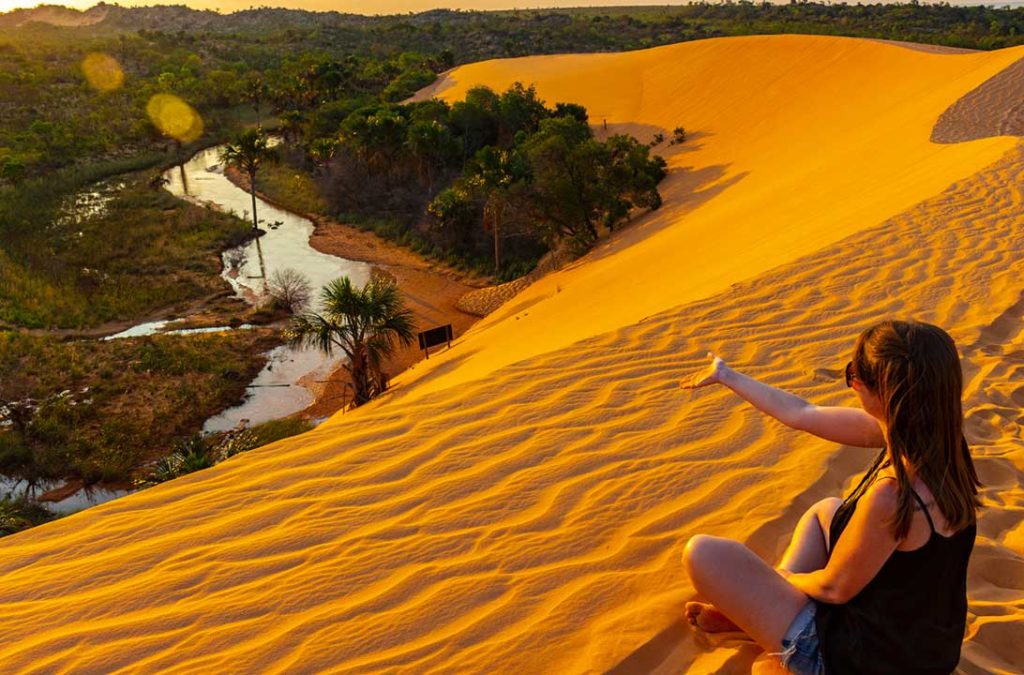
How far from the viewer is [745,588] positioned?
2.51 m

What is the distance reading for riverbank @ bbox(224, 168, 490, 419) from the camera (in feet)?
47.3

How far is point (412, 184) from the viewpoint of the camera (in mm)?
29828

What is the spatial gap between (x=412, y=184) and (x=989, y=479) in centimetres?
2778

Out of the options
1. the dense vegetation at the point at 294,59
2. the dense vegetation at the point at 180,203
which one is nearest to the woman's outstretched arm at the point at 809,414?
the dense vegetation at the point at 180,203

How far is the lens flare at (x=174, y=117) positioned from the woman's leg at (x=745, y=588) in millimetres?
45848

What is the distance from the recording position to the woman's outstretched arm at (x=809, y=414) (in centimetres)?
267

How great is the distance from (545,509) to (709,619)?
1125mm

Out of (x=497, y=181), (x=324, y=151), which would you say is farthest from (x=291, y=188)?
(x=497, y=181)

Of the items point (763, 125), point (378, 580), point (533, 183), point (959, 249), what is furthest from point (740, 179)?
point (378, 580)

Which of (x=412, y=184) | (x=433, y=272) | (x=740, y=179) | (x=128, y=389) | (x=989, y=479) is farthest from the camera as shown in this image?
(x=412, y=184)

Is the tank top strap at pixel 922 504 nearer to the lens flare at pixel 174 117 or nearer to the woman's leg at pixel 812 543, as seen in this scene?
the woman's leg at pixel 812 543

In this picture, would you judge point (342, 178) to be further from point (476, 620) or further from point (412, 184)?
point (476, 620)

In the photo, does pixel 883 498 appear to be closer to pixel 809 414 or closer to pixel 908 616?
pixel 908 616

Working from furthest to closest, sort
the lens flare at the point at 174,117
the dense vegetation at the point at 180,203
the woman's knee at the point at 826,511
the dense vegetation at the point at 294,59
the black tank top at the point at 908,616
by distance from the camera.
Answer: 1. the lens flare at the point at 174,117
2. the dense vegetation at the point at 294,59
3. the dense vegetation at the point at 180,203
4. the woman's knee at the point at 826,511
5. the black tank top at the point at 908,616
